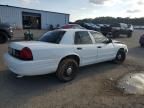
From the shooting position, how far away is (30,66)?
4340 millimetres

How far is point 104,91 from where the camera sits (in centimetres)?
461

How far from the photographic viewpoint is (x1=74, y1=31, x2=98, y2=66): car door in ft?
17.9

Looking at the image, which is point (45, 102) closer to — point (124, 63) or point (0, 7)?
point (124, 63)

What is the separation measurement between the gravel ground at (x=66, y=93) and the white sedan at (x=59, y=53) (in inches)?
17.9

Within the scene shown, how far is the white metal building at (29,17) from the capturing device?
30.2m

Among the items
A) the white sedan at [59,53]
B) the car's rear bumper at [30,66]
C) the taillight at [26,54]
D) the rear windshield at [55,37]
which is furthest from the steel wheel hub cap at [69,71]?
the taillight at [26,54]

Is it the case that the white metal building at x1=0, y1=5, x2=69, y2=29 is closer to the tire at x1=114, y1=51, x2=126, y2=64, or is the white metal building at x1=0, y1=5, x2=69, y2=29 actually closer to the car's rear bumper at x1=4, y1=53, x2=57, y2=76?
the tire at x1=114, y1=51, x2=126, y2=64

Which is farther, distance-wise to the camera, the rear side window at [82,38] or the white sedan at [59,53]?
the rear side window at [82,38]

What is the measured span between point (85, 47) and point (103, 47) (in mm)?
1079

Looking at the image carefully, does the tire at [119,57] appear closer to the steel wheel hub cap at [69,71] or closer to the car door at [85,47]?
the car door at [85,47]

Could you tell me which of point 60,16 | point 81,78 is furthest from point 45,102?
point 60,16

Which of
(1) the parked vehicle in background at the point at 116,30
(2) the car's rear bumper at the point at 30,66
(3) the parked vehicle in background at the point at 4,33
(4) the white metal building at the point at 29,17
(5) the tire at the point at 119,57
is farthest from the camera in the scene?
(4) the white metal building at the point at 29,17

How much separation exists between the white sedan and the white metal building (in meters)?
27.5

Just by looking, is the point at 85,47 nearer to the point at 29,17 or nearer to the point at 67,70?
the point at 67,70
